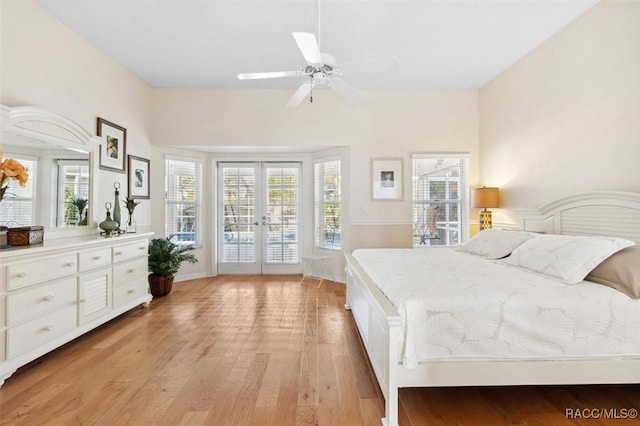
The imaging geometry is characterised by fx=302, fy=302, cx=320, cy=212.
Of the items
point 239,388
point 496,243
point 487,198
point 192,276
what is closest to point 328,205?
point 487,198

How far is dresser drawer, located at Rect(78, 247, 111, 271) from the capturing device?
105 inches

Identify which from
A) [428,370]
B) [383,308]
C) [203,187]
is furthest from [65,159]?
[428,370]

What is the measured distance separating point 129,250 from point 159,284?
35.4 inches

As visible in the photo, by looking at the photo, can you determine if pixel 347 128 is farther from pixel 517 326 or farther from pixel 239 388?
pixel 239 388

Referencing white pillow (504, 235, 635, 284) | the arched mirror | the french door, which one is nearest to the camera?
white pillow (504, 235, 635, 284)

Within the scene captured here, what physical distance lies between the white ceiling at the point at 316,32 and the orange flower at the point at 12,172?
1.61 metres

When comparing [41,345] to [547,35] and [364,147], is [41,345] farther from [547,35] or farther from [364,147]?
[547,35]

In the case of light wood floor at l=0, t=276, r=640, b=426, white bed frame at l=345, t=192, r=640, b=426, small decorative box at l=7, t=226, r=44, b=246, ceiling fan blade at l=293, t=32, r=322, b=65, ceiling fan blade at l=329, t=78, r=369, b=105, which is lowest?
light wood floor at l=0, t=276, r=640, b=426

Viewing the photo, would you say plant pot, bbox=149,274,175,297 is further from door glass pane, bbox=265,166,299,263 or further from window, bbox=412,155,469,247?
window, bbox=412,155,469,247

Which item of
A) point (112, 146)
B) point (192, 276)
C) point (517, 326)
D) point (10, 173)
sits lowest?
point (192, 276)

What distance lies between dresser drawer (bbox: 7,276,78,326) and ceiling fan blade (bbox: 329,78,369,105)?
2.82 metres

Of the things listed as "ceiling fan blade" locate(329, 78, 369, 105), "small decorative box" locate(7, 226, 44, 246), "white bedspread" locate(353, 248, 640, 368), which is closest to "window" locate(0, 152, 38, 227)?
"small decorative box" locate(7, 226, 44, 246)

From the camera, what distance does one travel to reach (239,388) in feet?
6.59

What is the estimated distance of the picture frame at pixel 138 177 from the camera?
13.8ft
